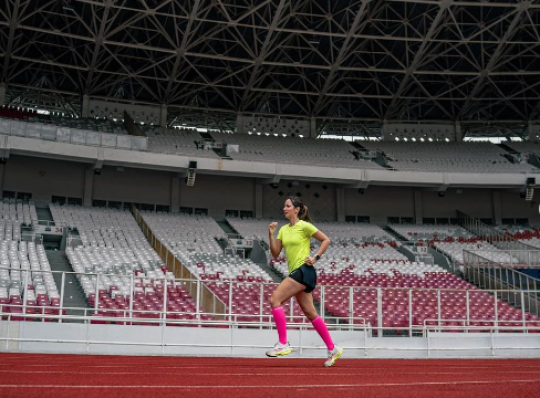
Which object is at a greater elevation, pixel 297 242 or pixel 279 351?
pixel 297 242

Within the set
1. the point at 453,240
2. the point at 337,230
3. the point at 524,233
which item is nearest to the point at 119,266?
the point at 337,230

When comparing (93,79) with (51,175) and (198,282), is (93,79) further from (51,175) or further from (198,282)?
(198,282)

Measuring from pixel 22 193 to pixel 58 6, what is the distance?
9.74m

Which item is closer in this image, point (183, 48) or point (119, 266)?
point (119, 266)

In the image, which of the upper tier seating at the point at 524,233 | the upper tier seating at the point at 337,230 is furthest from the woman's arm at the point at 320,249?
the upper tier seating at the point at 524,233

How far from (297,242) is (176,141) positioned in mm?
28719

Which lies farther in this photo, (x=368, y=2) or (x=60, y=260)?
(x=368, y=2)

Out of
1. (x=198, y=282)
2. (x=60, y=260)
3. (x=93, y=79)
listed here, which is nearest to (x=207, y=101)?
(x=93, y=79)

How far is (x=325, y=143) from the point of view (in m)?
39.8

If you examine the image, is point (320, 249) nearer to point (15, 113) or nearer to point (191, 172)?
point (191, 172)

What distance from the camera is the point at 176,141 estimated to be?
35.6m

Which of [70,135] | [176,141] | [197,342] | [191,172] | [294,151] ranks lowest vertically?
[197,342]

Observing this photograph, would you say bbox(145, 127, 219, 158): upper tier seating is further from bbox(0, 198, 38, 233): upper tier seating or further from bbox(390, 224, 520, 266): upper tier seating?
bbox(390, 224, 520, 266): upper tier seating

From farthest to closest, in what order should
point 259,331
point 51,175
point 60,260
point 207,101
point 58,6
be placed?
1. point 207,101
2. point 51,175
3. point 58,6
4. point 60,260
5. point 259,331
